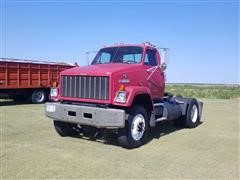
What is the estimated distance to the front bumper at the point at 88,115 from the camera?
7.34 metres

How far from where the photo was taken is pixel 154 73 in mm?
9430

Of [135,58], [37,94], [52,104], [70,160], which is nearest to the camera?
[70,160]

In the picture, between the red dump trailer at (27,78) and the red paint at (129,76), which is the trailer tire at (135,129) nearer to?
the red paint at (129,76)

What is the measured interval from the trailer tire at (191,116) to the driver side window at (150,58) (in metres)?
2.28

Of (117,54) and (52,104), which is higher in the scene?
(117,54)

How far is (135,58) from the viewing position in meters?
9.20

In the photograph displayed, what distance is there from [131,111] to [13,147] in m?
2.74

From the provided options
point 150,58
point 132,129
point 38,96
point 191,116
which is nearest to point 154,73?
point 150,58

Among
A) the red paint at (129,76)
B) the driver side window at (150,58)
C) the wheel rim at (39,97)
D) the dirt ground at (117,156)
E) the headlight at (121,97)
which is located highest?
the driver side window at (150,58)

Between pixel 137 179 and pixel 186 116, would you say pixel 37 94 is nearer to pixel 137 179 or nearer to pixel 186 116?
pixel 186 116

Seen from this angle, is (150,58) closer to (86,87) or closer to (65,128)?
(86,87)

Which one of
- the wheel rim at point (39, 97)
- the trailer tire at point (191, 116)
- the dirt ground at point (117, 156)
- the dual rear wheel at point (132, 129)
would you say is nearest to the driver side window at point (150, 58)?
the dual rear wheel at point (132, 129)

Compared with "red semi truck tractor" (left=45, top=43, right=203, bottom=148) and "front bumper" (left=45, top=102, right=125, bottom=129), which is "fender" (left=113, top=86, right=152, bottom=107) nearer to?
"red semi truck tractor" (left=45, top=43, right=203, bottom=148)

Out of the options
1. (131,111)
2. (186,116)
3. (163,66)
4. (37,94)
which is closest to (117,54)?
(163,66)
